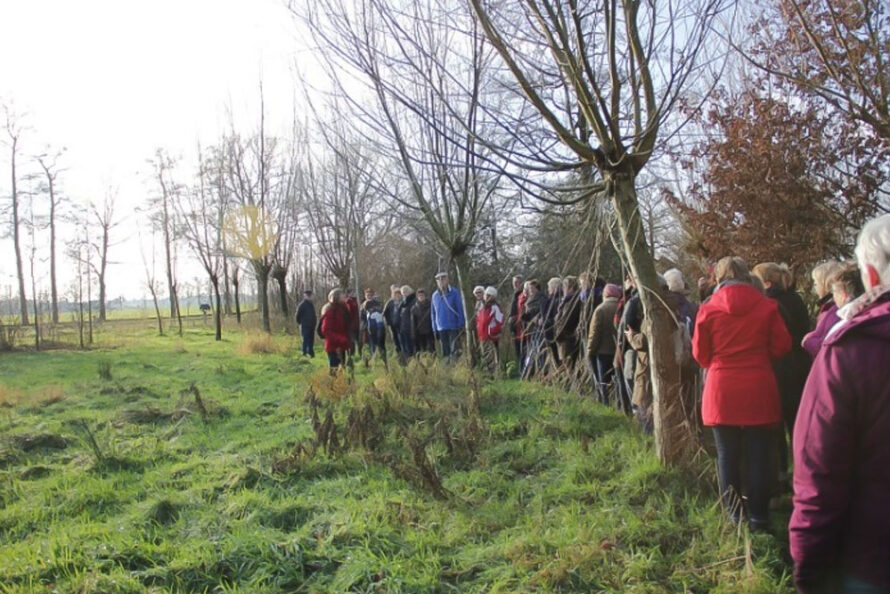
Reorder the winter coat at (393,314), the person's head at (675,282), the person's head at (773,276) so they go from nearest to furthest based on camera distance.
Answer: the person's head at (773,276) < the person's head at (675,282) < the winter coat at (393,314)

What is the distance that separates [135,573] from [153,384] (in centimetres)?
879

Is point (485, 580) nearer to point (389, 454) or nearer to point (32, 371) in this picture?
point (389, 454)

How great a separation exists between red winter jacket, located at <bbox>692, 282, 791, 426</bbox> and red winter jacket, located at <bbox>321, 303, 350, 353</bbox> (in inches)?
290

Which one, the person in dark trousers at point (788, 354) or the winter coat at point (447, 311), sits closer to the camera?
the person in dark trousers at point (788, 354)

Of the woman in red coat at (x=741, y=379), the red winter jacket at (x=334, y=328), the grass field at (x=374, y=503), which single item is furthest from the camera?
the red winter jacket at (x=334, y=328)

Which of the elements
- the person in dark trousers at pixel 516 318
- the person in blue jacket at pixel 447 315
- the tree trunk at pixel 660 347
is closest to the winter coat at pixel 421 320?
the person in blue jacket at pixel 447 315

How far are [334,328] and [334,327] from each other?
2cm

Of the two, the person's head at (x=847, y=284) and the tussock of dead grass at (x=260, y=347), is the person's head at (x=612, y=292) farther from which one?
the tussock of dead grass at (x=260, y=347)

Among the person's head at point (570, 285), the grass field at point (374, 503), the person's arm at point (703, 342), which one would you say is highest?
the person's head at point (570, 285)

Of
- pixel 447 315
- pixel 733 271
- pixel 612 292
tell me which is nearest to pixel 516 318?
pixel 447 315

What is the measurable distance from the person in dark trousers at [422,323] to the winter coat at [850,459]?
1029 centimetres

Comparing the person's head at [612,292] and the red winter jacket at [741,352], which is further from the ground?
the person's head at [612,292]

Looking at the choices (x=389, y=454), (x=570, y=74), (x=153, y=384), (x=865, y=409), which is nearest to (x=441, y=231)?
(x=389, y=454)

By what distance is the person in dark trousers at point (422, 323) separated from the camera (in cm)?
1221
